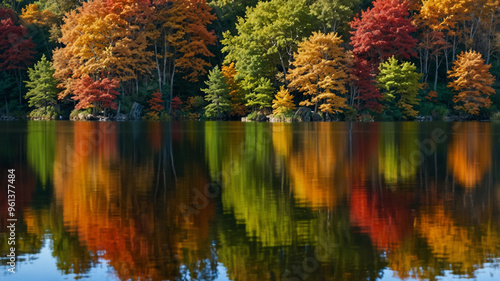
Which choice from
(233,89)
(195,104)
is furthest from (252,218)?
(195,104)

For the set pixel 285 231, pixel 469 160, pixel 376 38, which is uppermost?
pixel 376 38

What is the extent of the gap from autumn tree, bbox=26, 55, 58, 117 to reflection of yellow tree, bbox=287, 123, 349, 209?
35827mm

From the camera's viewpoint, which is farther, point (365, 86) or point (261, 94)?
point (261, 94)

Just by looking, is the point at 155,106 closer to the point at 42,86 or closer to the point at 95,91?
the point at 95,91

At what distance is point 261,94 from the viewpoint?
4975 cm

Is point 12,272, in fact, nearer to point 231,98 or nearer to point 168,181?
point 168,181

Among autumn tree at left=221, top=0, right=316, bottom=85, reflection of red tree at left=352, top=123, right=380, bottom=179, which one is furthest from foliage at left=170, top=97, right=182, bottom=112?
reflection of red tree at left=352, top=123, right=380, bottom=179

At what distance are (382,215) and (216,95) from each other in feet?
141

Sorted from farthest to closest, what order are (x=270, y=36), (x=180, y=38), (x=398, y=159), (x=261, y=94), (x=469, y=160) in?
1. (x=180, y=38)
2. (x=270, y=36)
3. (x=261, y=94)
4. (x=398, y=159)
5. (x=469, y=160)

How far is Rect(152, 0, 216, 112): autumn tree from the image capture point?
2047 inches

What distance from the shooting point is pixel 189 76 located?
182 ft

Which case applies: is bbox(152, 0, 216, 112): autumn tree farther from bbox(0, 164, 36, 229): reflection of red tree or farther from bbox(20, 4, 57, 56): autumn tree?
bbox(0, 164, 36, 229): reflection of red tree

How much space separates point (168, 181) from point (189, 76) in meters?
43.4

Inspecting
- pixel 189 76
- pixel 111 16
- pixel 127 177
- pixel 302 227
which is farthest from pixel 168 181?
pixel 189 76
